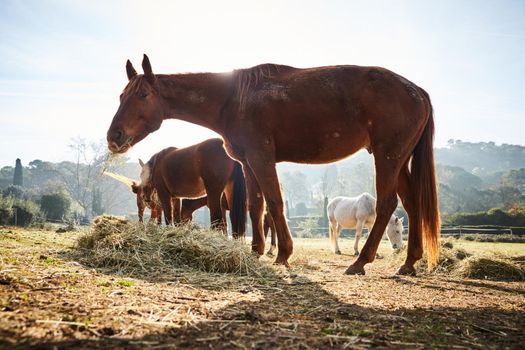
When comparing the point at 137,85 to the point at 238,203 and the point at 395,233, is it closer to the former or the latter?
the point at 238,203

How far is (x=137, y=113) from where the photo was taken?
4.59 metres

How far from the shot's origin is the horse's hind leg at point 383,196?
14.0ft

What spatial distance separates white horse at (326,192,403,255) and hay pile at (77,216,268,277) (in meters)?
9.53

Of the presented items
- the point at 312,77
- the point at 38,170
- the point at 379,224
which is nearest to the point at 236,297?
the point at 379,224

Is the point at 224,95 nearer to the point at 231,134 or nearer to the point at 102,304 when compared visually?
the point at 231,134

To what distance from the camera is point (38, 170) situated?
2640 inches

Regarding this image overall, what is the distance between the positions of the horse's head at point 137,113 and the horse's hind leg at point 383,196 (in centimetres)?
309

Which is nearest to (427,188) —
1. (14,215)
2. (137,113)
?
(137,113)

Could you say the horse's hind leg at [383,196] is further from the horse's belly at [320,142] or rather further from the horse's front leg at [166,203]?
the horse's front leg at [166,203]

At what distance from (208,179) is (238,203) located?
881 millimetres

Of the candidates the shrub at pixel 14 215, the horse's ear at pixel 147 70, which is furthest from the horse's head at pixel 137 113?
the shrub at pixel 14 215

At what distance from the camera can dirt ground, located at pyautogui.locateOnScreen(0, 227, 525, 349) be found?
1.46 m

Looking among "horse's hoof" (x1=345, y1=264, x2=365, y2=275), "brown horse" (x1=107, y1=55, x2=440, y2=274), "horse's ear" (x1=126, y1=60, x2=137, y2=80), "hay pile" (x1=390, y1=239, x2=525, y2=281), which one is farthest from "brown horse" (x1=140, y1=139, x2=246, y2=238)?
"hay pile" (x1=390, y1=239, x2=525, y2=281)

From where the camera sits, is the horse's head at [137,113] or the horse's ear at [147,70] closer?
the horse's head at [137,113]
